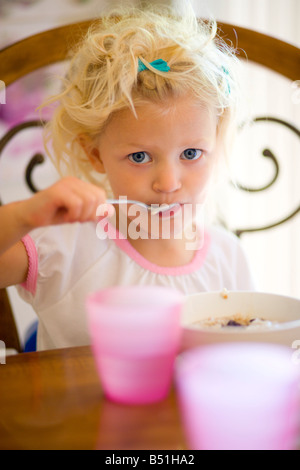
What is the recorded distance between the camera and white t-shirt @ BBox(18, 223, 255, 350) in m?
0.98

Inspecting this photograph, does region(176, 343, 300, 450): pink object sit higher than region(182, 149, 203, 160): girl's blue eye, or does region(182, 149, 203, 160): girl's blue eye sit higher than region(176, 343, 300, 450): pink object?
region(182, 149, 203, 160): girl's blue eye

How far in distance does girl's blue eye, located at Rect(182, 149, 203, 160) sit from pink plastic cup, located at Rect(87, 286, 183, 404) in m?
0.51

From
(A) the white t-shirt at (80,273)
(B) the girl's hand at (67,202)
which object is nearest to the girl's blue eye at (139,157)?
(A) the white t-shirt at (80,273)

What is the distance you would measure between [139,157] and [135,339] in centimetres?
55

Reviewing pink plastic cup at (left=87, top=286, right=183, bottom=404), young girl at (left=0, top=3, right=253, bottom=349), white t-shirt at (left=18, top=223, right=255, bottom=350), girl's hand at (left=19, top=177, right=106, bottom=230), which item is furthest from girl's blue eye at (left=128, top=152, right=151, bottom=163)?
pink plastic cup at (left=87, top=286, right=183, bottom=404)

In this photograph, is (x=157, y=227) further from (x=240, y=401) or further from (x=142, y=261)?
(x=240, y=401)

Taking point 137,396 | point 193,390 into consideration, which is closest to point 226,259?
point 137,396

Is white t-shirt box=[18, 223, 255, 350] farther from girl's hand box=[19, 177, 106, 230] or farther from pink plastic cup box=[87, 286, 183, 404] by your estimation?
pink plastic cup box=[87, 286, 183, 404]

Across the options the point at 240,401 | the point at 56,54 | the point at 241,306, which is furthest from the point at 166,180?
the point at 240,401

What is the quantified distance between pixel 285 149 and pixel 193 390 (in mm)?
1812

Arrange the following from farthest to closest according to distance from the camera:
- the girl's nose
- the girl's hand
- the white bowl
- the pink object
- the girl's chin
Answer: the girl's chin < the girl's nose < the white bowl < the girl's hand < the pink object

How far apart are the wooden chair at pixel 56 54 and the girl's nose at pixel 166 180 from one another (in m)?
0.31

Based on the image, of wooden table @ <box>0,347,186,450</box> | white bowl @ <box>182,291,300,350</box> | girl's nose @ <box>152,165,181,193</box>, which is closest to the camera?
wooden table @ <box>0,347,186,450</box>

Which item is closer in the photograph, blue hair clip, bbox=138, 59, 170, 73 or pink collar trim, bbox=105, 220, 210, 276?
blue hair clip, bbox=138, 59, 170, 73
